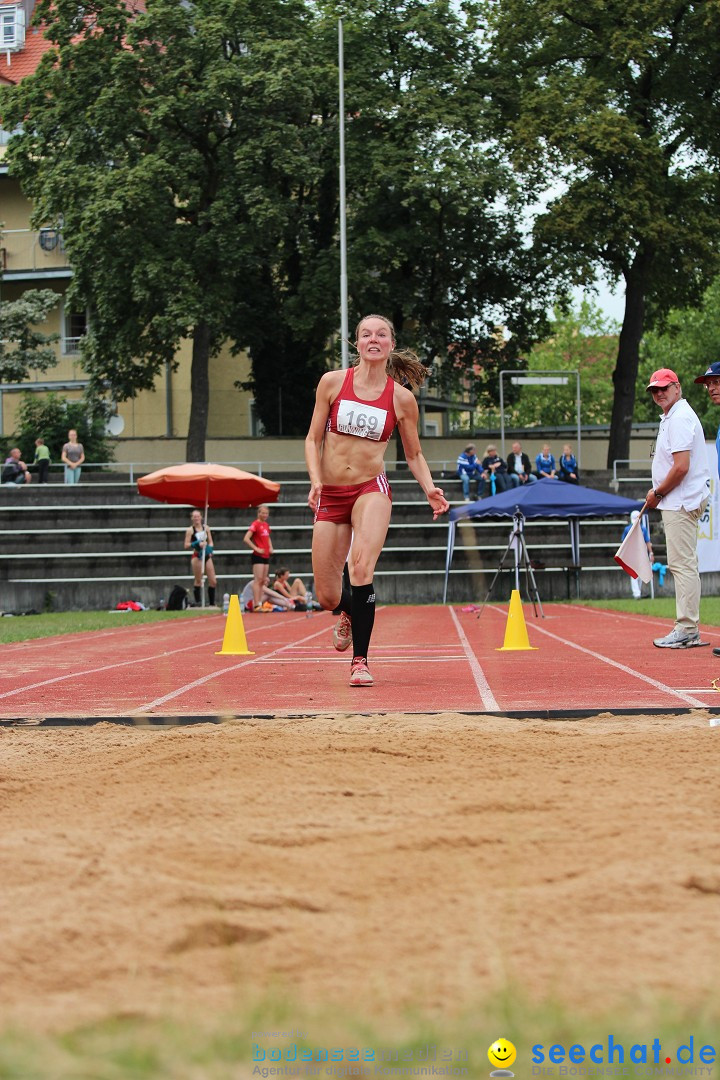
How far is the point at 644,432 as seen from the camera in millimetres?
48656

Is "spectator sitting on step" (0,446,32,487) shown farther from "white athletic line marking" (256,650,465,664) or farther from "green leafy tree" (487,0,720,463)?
"white athletic line marking" (256,650,465,664)

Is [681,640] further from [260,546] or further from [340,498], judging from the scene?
[260,546]

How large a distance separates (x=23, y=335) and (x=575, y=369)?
1966 inches

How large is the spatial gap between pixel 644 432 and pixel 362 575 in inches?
1661

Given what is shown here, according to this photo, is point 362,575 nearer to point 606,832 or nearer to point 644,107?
point 606,832

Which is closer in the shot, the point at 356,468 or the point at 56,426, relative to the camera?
the point at 356,468

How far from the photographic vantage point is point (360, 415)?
811 cm

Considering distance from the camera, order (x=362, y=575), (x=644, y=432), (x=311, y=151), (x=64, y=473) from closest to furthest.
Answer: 1. (x=362, y=575)
2. (x=64, y=473)
3. (x=311, y=151)
4. (x=644, y=432)

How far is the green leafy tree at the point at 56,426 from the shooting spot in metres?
39.1

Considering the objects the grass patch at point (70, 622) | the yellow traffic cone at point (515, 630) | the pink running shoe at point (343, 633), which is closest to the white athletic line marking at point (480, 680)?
the yellow traffic cone at point (515, 630)

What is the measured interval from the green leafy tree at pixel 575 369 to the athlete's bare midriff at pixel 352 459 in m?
64.4

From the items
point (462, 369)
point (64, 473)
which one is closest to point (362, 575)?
point (64, 473)

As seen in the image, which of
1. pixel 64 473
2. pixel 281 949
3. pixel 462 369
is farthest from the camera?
pixel 462 369

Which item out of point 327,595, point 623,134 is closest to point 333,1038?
point 327,595
